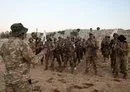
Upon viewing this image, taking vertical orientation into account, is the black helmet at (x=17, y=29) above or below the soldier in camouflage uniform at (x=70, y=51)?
above

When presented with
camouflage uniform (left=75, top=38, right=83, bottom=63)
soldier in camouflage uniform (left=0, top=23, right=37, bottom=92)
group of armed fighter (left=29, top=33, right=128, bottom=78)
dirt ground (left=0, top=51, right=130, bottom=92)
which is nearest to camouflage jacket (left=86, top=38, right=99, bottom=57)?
group of armed fighter (left=29, top=33, right=128, bottom=78)

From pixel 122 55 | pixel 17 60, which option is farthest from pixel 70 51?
pixel 17 60

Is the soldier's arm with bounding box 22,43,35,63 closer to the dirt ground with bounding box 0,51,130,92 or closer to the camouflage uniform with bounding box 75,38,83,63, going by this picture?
the dirt ground with bounding box 0,51,130,92

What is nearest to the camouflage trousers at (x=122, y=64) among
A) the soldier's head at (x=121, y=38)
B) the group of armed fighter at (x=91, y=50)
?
the group of armed fighter at (x=91, y=50)

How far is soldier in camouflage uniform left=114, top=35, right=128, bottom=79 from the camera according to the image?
1287 cm

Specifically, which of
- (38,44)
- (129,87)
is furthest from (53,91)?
(38,44)

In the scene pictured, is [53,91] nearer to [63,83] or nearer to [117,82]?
[63,83]

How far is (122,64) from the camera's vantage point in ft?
43.0

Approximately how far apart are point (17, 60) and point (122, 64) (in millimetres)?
8898

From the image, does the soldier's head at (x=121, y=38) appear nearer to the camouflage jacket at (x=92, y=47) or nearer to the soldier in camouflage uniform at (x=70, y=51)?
the camouflage jacket at (x=92, y=47)

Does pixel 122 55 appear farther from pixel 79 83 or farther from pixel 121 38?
pixel 79 83

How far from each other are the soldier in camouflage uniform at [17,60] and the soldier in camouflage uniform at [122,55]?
8.50 meters

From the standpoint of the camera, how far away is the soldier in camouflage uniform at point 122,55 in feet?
42.2

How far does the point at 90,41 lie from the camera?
44.4ft
